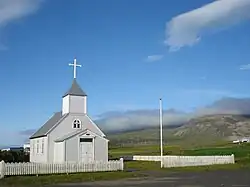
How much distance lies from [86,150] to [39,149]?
6571 millimetres

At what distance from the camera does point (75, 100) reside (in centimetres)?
4094

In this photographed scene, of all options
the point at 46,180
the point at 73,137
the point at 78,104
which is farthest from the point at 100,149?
the point at 46,180

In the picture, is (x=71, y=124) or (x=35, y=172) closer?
(x=35, y=172)

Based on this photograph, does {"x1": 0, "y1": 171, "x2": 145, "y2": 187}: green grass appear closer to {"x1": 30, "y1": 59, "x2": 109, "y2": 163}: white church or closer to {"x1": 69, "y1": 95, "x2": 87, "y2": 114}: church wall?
{"x1": 30, "y1": 59, "x2": 109, "y2": 163}: white church

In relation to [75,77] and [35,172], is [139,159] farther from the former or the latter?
[35,172]

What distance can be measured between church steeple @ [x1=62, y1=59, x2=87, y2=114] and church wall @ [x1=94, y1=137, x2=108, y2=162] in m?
3.63

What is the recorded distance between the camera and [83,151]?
126 ft

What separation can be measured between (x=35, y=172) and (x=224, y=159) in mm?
21986

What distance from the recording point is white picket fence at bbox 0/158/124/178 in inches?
1129

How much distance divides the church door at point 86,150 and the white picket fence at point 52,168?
6268 mm

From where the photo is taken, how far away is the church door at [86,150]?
1512 inches

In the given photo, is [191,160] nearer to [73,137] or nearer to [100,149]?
[100,149]

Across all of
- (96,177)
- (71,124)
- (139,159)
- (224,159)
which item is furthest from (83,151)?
(139,159)

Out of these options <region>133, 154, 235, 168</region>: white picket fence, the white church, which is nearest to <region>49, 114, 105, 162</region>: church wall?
the white church
